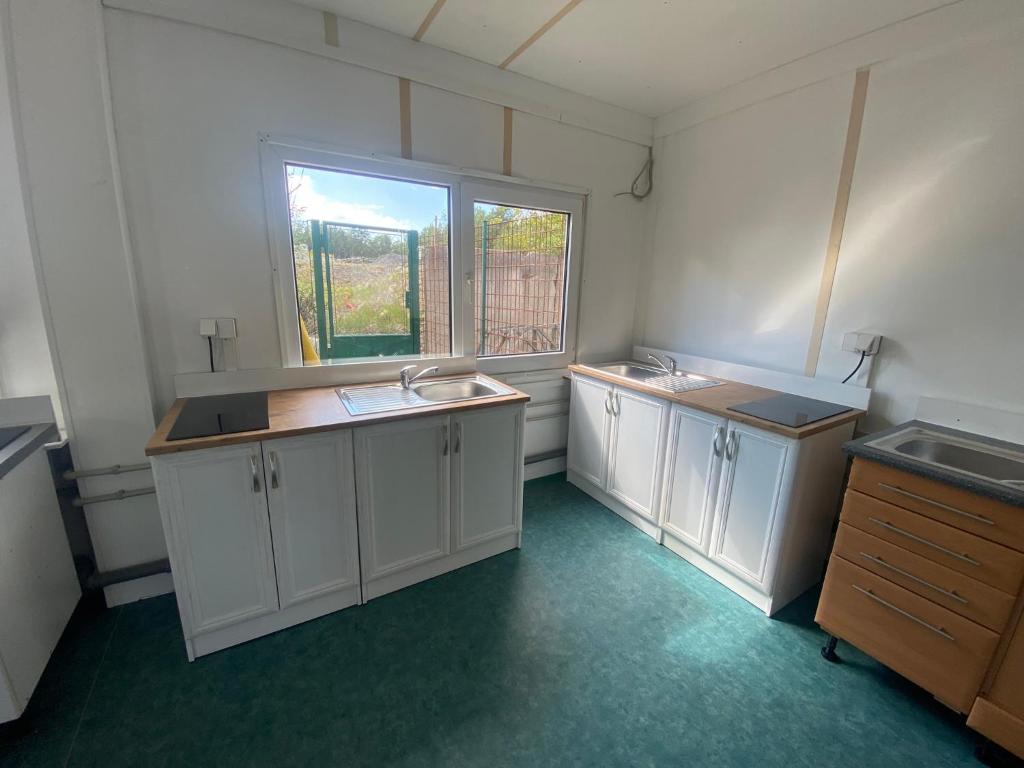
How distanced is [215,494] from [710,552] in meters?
2.26

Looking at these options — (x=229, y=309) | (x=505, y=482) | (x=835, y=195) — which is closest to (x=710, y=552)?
(x=505, y=482)

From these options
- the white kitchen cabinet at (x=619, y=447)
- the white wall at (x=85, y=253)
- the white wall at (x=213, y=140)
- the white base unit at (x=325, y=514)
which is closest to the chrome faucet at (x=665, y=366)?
the white kitchen cabinet at (x=619, y=447)

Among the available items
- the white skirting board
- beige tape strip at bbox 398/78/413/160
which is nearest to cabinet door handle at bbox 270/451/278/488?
the white skirting board

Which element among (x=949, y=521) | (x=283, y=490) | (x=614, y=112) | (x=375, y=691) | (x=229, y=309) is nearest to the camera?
(x=949, y=521)

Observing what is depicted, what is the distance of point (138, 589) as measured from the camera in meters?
1.91

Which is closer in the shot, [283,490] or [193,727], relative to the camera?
[193,727]

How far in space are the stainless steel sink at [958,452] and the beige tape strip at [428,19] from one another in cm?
259

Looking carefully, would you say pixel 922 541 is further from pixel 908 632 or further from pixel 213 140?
pixel 213 140

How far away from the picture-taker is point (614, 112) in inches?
112

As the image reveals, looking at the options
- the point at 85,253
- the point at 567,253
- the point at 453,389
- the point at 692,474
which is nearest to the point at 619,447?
the point at 692,474

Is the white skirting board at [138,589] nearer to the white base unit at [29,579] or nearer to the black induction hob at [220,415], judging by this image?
the white base unit at [29,579]

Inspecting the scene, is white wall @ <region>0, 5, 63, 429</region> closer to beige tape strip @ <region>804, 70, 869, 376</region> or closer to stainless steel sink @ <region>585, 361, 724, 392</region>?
stainless steel sink @ <region>585, 361, 724, 392</region>

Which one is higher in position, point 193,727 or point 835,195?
point 835,195

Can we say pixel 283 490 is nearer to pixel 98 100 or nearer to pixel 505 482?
pixel 505 482
